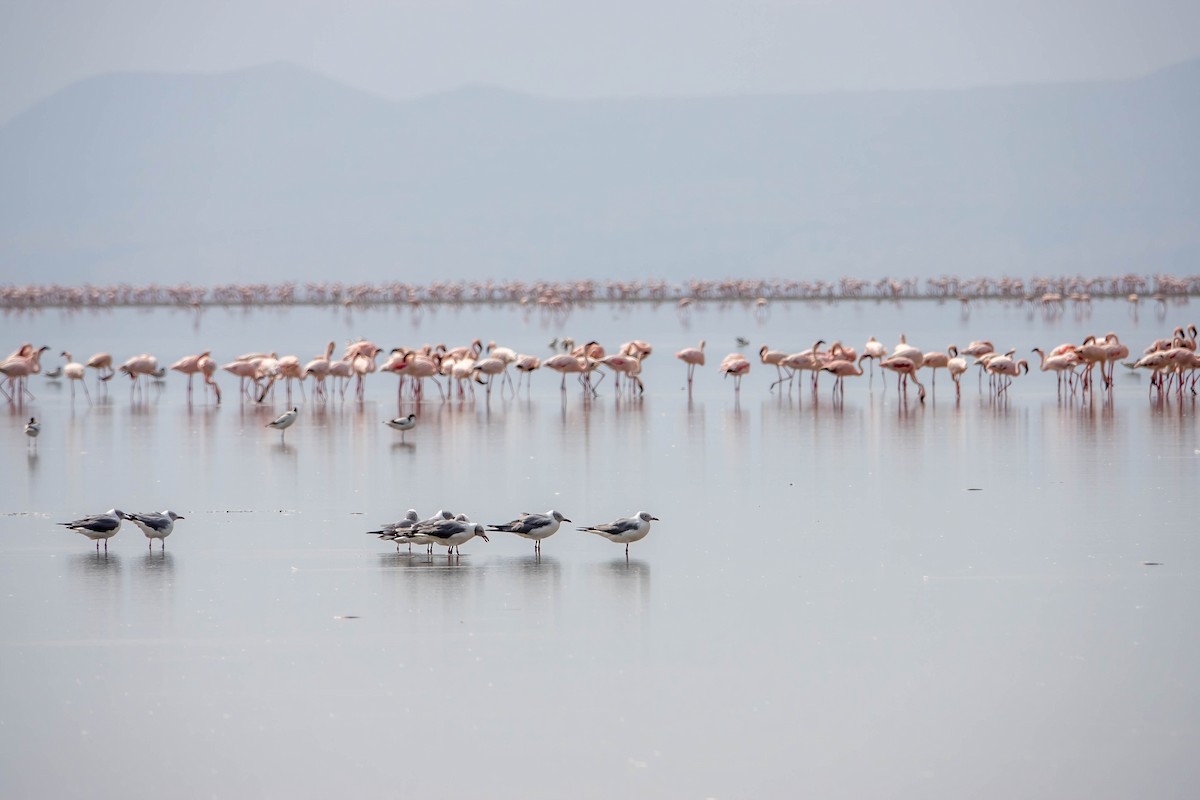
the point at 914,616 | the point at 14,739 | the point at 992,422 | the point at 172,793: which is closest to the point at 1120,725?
the point at 914,616

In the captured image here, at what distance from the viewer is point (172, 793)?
17.7ft

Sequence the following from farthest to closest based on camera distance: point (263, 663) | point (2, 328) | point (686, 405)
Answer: point (2, 328), point (686, 405), point (263, 663)

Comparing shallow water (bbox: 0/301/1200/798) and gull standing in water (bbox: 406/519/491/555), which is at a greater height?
gull standing in water (bbox: 406/519/491/555)

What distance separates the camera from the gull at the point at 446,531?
8789 millimetres

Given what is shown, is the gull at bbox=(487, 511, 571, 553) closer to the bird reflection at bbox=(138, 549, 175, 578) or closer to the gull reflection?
the bird reflection at bbox=(138, 549, 175, 578)

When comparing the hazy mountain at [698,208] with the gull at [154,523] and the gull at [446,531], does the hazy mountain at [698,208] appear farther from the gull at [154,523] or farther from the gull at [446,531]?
the gull at [446,531]

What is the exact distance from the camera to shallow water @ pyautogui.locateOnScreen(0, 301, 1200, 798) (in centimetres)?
561

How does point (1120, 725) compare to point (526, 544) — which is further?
point (526, 544)

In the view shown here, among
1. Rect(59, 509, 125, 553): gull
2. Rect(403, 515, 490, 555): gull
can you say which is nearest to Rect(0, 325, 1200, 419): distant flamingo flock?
Rect(59, 509, 125, 553): gull

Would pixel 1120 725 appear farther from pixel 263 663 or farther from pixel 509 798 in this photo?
Result: pixel 263 663

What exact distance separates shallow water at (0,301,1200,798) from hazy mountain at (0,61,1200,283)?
486ft

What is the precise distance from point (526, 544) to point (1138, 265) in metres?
163

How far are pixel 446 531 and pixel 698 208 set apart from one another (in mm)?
168297

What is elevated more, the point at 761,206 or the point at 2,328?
the point at 761,206
